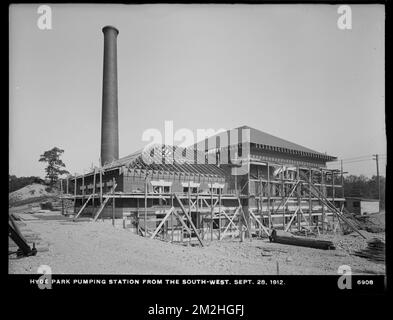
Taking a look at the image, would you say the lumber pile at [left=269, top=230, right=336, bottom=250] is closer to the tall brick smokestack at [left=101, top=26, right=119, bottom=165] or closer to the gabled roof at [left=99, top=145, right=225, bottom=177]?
the gabled roof at [left=99, top=145, right=225, bottom=177]

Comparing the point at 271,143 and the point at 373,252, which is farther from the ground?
the point at 271,143

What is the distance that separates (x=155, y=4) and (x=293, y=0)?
476cm

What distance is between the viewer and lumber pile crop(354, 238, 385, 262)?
1357 cm

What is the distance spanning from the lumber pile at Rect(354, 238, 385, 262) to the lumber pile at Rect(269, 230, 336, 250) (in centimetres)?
144

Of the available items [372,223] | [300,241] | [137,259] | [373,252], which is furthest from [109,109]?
[372,223]

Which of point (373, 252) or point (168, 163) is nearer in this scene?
point (373, 252)

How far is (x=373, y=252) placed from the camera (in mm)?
15281

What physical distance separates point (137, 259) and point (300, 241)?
10546mm

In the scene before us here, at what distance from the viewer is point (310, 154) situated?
27.3m

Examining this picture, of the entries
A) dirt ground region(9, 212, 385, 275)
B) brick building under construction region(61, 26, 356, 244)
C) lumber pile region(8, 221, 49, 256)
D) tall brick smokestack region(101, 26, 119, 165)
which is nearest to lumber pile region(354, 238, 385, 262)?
dirt ground region(9, 212, 385, 275)

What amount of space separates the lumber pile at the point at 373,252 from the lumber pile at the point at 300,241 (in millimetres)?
1438

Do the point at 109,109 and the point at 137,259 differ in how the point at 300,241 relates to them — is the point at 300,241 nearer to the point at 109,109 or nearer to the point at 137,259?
the point at 137,259
